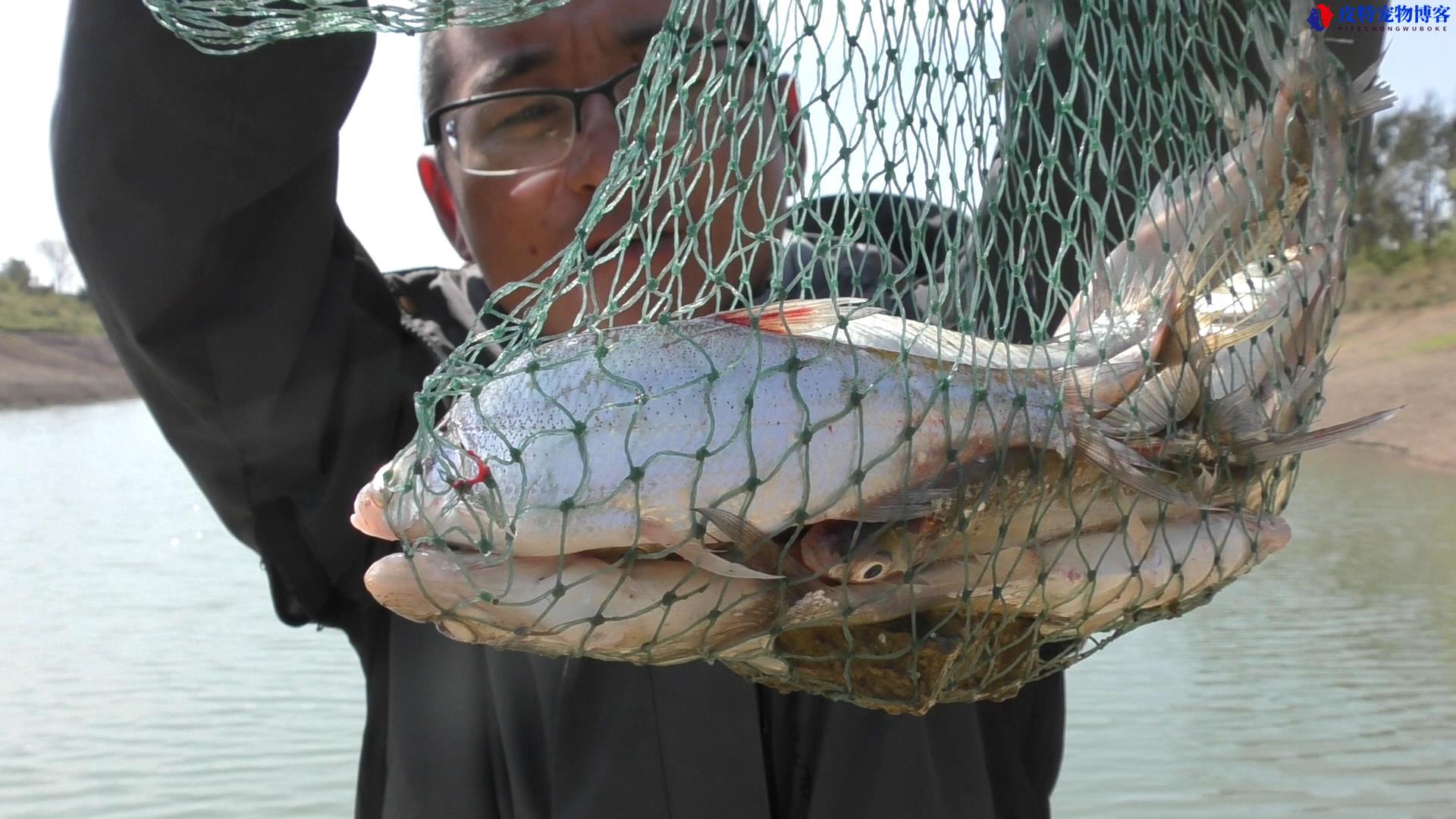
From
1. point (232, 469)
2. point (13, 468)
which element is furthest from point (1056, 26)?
point (13, 468)

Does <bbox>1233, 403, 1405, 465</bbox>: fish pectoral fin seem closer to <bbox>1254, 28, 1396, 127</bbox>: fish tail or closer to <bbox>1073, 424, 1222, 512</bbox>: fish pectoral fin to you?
<bbox>1073, 424, 1222, 512</bbox>: fish pectoral fin

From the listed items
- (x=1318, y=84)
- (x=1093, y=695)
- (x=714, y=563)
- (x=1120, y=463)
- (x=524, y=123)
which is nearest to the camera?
(x=714, y=563)

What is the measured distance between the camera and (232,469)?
232 centimetres

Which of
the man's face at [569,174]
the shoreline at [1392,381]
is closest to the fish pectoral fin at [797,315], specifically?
the man's face at [569,174]

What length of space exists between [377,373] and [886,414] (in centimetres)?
138

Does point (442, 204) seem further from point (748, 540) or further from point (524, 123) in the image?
point (748, 540)

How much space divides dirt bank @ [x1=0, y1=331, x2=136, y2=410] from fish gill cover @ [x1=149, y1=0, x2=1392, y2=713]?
85.5 ft

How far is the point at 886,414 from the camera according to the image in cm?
144

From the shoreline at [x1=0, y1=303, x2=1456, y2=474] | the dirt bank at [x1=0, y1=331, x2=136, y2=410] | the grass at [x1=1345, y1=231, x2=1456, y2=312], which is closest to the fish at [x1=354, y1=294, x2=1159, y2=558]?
the shoreline at [x1=0, y1=303, x2=1456, y2=474]

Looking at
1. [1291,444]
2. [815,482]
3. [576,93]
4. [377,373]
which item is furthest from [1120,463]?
[377,373]

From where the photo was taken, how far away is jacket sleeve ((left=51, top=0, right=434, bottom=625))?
6.66ft

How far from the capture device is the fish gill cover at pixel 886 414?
54.9 inches

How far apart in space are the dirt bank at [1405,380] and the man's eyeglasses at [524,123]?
1319 cm

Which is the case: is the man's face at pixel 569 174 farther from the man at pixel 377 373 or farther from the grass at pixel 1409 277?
→ the grass at pixel 1409 277
